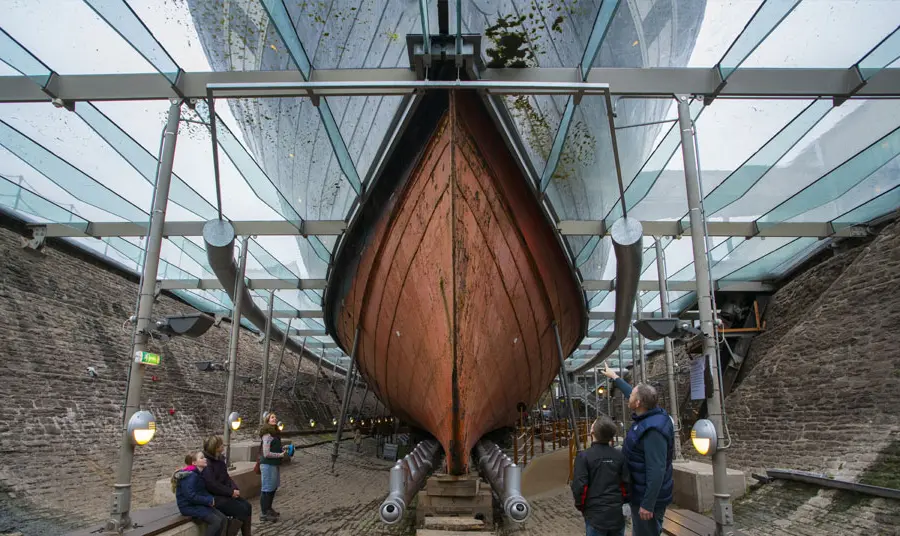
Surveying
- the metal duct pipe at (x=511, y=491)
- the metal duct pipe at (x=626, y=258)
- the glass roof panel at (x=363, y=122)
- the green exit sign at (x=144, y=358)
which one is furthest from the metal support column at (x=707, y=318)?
the green exit sign at (x=144, y=358)

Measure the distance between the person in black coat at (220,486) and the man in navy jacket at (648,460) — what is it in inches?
137

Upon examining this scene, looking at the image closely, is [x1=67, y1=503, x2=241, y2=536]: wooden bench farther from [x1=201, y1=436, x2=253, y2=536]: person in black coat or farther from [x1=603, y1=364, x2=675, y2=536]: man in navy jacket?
[x1=603, y1=364, x2=675, y2=536]: man in navy jacket

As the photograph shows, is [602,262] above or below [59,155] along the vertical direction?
below

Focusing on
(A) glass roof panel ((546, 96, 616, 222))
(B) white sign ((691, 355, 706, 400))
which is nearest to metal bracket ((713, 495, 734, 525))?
(B) white sign ((691, 355, 706, 400))

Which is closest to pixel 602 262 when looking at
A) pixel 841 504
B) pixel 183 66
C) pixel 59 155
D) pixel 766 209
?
pixel 766 209

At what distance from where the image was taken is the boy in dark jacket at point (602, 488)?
115 inches

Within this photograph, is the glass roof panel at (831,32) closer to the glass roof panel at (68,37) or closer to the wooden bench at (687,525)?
the wooden bench at (687,525)

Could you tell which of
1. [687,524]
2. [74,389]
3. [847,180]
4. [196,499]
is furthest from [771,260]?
[74,389]

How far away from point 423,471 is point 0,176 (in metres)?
9.97

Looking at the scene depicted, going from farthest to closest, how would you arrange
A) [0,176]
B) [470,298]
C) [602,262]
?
[602,262] → [0,176] → [470,298]

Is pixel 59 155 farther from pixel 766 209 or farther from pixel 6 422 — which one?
pixel 766 209

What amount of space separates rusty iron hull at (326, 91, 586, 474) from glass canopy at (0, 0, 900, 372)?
0.44 meters

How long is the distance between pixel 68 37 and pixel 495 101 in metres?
5.66

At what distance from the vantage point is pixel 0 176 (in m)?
9.88
